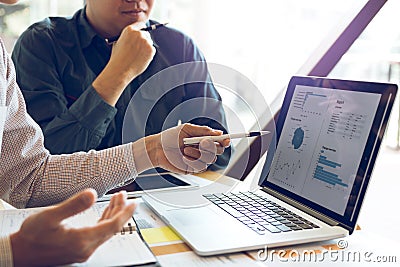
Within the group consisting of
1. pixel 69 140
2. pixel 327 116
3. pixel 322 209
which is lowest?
pixel 69 140

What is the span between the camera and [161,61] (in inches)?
55.0

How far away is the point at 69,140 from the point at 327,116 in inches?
25.3

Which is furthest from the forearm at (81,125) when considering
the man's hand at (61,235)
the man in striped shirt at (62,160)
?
the man's hand at (61,235)

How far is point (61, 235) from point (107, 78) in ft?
2.32

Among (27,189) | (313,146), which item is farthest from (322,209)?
(27,189)

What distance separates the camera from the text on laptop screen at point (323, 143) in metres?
0.71

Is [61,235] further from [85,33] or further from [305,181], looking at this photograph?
[85,33]

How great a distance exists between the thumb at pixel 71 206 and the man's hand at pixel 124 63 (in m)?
0.68

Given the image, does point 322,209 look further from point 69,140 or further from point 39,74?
point 39,74

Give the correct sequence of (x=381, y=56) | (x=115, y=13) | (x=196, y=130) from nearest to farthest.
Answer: (x=196, y=130), (x=115, y=13), (x=381, y=56)

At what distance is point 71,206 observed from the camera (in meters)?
0.50

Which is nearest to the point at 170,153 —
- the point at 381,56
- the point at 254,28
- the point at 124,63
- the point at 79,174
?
the point at 79,174

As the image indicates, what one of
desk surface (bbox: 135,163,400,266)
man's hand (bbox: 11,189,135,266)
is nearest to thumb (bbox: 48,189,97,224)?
man's hand (bbox: 11,189,135,266)

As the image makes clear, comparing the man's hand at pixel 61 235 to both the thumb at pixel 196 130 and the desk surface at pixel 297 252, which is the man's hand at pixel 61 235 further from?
the thumb at pixel 196 130
